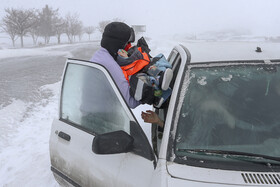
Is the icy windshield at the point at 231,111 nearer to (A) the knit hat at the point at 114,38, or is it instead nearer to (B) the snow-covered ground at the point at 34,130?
(B) the snow-covered ground at the point at 34,130

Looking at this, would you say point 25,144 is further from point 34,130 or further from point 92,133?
point 92,133

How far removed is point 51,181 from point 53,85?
661cm

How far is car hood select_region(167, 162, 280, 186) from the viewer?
131 cm

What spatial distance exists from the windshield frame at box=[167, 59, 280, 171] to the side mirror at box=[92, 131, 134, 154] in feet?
0.86

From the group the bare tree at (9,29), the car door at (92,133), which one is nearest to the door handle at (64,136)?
the car door at (92,133)

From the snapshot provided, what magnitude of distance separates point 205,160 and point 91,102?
41.3 inches

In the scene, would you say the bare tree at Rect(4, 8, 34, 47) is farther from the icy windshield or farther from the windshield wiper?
the windshield wiper

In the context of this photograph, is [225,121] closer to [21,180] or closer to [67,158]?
[67,158]

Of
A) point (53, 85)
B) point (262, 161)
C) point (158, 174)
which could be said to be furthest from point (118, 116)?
point (53, 85)

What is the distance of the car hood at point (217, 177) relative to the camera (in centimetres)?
131

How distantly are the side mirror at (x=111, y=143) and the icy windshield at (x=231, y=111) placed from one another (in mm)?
309

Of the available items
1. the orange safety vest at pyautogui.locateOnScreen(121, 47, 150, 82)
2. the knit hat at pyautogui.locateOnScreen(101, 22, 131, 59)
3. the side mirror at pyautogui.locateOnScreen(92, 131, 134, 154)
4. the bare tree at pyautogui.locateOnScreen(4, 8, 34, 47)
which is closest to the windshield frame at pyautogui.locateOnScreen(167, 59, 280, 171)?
the side mirror at pyautogui.locateOnScreen(92, 131, 134, 154)

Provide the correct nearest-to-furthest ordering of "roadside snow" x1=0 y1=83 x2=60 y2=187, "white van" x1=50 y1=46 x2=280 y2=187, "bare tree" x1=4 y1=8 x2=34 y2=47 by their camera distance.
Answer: "white van" x1=50 y1=46 x2=280 y2=187 < "roadside snow" x1=0 y1=83 x2=60 y2=187 < "bare tree" x1=4 y1=8 x2=34 y2=47

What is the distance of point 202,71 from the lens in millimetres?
1781
